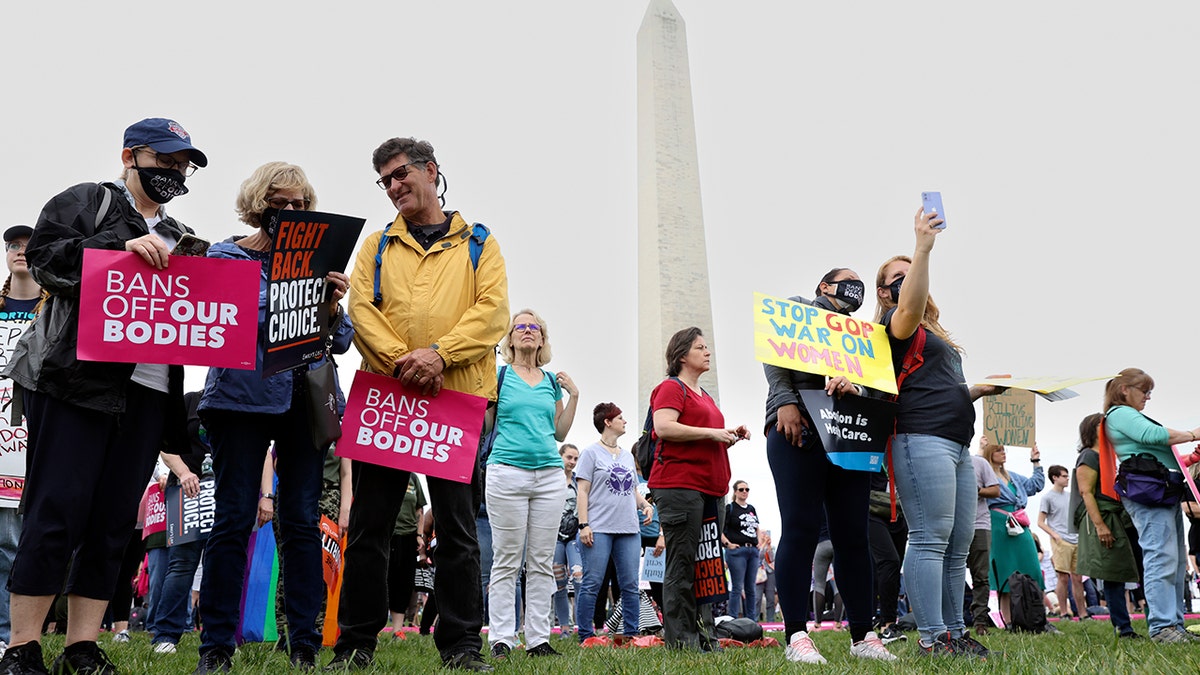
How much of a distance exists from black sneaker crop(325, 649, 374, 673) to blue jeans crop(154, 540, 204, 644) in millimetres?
2164

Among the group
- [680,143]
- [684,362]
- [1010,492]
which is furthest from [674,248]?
[684,362]

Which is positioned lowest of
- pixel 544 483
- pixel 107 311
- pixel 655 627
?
pixel 655 627

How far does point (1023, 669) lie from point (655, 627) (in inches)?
195

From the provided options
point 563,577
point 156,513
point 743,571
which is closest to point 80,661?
point 156,513

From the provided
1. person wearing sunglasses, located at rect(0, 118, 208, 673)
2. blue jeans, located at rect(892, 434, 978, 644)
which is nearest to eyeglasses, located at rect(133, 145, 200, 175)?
person wearing sunglasses, located at rect(0, 118, 208, 673)

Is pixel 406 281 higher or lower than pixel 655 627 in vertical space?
higher

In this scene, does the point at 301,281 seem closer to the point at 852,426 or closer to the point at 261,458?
the point at 261,458

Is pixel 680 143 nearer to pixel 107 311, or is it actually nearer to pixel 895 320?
pixel 895 320

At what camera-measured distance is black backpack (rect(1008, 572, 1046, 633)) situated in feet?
27.7

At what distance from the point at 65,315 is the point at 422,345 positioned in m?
1.23

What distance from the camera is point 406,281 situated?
13.2 feet

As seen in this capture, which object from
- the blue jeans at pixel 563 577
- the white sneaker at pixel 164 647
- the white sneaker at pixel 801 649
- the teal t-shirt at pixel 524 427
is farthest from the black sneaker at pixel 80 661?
the blue jeans at pixel 563 577

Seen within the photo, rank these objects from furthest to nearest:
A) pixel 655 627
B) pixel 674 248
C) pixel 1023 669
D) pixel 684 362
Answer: pixel 674 248 < pixel 655 627 < pixel 684 362 < pixel 1023 669

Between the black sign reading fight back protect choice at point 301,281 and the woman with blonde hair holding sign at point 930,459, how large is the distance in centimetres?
245
